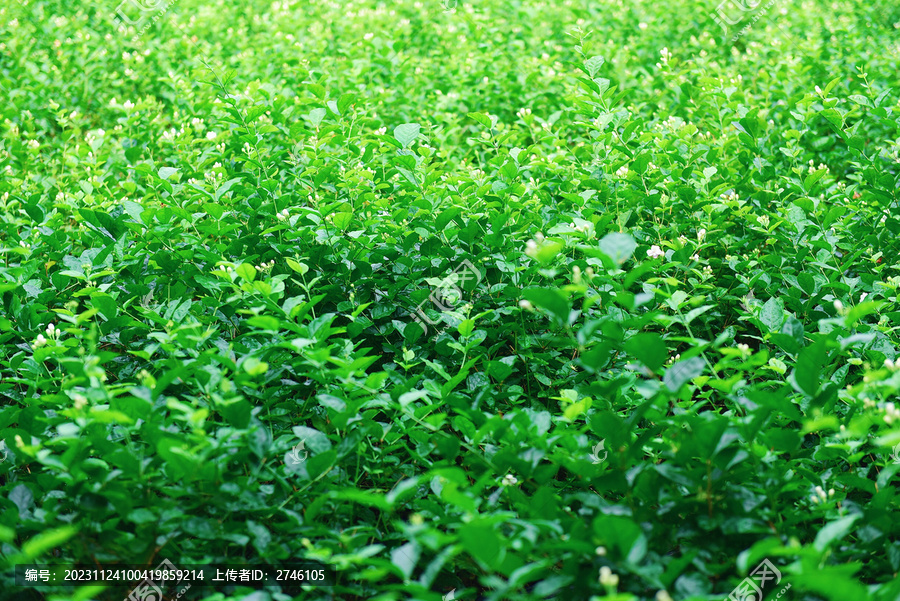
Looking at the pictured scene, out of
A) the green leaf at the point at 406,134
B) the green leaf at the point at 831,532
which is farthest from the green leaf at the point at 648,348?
the green leaf at the point at 406,134

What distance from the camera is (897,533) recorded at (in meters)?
1.76

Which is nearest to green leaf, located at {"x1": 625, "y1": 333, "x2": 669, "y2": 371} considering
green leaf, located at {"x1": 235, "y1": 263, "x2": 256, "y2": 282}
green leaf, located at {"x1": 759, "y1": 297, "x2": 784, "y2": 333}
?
green leaf, located at {"x1": 759, "y1": 297, "x2": 784, "y2": 333}

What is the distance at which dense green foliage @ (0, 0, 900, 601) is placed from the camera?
5.31 ft

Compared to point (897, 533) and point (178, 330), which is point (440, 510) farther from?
point (897, 533)

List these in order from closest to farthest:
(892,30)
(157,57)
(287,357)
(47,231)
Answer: (287,357) < (47,231) < (157,57) < (892,30)

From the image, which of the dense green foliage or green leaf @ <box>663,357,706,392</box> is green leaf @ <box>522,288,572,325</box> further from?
green leaf @ <box>663,357,706,392</box>

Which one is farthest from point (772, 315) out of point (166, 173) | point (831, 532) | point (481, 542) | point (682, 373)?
point (166, 173)

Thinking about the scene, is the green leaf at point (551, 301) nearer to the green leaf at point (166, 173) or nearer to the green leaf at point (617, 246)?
the green leaf at point (617, 246)

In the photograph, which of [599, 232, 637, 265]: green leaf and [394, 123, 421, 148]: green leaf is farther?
[394, 123, 421, 148]: green leaf

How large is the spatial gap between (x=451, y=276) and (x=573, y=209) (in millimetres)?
781

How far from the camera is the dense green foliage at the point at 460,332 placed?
5.31 ft

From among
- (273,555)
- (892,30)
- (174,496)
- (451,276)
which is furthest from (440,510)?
(892,30)

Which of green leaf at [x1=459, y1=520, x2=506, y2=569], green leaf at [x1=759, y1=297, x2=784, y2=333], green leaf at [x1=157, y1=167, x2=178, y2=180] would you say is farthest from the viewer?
green leaf at [x1=157, y1=167, x2=178, y2=180]

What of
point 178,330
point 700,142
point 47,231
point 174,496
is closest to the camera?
point 174,496
